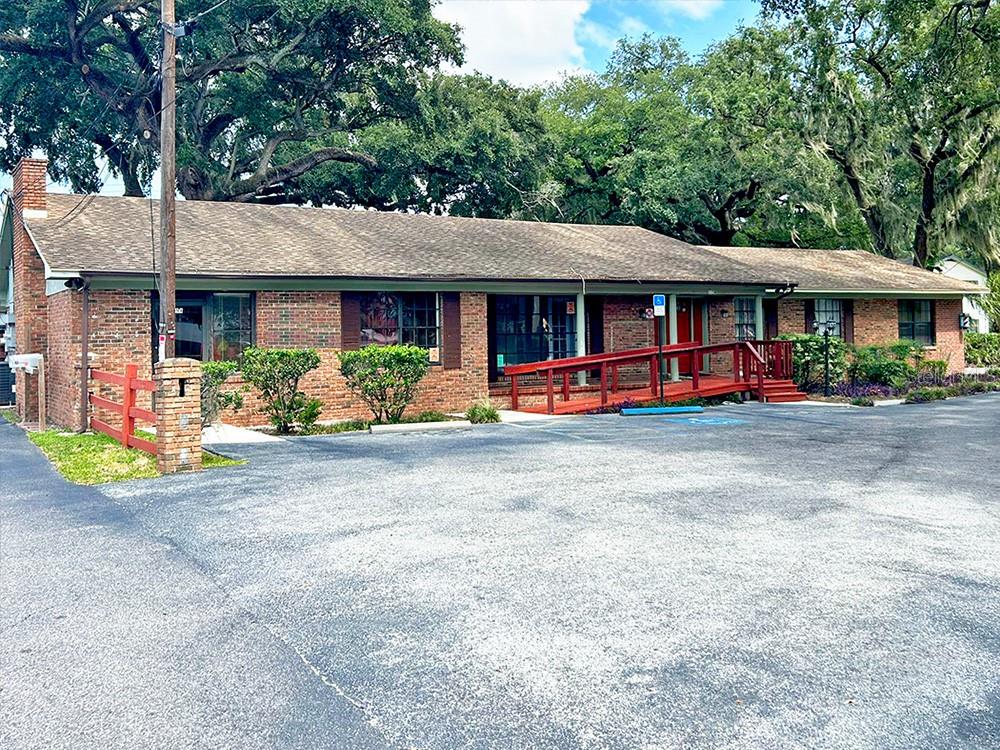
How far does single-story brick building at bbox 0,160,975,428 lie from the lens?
1516 cm

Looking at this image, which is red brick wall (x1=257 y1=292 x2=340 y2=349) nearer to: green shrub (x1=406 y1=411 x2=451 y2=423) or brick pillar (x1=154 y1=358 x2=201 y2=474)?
green shrub (x1=406 y1=411 x2=451 y2=423)

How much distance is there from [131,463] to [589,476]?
19.3ft

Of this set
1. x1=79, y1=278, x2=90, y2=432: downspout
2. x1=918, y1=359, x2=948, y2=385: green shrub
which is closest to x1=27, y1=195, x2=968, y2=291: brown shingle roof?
x1=79, y1=278, x2=90, y2=432: downspout

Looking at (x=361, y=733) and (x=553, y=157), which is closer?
(x=361, y=733)

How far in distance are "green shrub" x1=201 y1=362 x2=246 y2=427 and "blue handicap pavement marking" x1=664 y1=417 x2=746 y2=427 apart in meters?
7.89

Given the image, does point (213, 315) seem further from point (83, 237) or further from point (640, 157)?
point (640, 157)

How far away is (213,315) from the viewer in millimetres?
15992

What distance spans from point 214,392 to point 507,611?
10.5m

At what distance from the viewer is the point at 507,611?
16.3 ft

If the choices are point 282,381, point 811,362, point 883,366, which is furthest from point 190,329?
point 883,366

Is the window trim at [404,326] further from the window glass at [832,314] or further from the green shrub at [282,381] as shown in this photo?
the window glass at [832,314]

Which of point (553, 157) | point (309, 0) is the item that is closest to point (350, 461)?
point (309, 0)

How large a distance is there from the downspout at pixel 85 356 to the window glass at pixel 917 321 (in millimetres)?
22663

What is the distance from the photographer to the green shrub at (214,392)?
13.7 m
